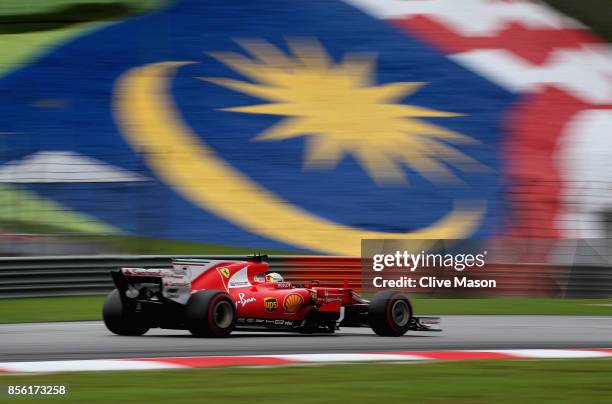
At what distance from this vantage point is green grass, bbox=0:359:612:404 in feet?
19.5

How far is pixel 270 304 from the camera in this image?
10.1 meters

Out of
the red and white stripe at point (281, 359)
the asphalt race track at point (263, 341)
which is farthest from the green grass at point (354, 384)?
the asphalt race track at point (263, 341)

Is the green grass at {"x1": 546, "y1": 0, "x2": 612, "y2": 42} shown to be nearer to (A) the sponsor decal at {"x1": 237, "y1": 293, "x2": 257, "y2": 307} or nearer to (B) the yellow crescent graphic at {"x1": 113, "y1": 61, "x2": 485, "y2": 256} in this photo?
(B) the yellow crescent graphic at {"x1": 113, "y1": 61, "x2": 485, "y2": 256}

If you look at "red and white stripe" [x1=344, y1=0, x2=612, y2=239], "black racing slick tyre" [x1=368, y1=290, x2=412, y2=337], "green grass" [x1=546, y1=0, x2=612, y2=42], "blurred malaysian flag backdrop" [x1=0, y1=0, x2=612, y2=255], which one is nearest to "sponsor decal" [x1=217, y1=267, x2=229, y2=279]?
"black racing slick tyre" [x1=368, y1=290, x2=412, y2=337]

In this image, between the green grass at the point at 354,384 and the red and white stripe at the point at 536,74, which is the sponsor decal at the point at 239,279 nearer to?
the green grass at the point at 354,384

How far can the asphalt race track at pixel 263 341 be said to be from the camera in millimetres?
8508

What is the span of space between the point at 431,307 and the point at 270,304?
5.72 meters

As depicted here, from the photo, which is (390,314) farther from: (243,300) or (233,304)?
(233,304)

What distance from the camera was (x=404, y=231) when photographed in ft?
72.1

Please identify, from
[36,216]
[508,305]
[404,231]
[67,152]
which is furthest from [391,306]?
[67,152]

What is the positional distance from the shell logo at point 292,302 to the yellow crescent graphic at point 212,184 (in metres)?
10.8

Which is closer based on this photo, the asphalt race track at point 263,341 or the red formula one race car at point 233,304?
the asphalt race track at point 263,341

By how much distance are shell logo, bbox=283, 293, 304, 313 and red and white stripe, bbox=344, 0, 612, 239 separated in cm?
1271

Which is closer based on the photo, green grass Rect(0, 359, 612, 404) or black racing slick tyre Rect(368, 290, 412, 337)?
green grass Rect(0, 359, 612, 404)
